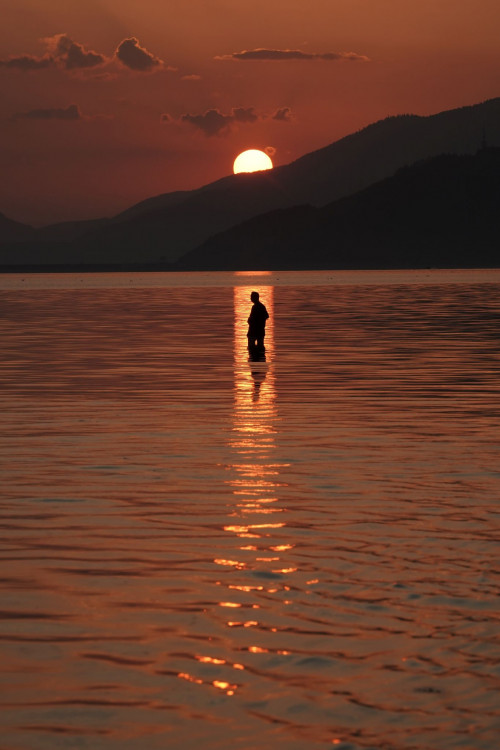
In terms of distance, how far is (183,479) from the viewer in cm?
1533

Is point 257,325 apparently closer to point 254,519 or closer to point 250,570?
point 254,519

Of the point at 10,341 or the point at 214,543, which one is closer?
the point at 214,543

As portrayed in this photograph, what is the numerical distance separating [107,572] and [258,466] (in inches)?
226

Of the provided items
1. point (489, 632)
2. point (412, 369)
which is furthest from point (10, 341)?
point (489, 632)

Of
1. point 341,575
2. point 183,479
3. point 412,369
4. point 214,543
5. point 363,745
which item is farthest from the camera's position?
point 412,369

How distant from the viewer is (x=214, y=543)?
11.8 metres

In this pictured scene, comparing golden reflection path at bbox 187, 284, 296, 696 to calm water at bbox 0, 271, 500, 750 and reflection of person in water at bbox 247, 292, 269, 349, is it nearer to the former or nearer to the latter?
calm water at bbox 0, 271, 500, 750

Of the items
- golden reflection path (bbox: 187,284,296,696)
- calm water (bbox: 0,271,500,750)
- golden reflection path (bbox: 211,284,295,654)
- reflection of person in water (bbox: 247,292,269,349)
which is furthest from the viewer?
reflection of person in water (bbox: 247,292,269,349)

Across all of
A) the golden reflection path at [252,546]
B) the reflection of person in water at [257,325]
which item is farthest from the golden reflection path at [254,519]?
the reflection of person in water at [257,325]

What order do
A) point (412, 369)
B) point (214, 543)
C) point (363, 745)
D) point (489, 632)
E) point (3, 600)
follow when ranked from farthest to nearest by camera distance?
1. point (412, 369)
2. point (214, 543)
3. point (3, 600)
4. point (489, 632)
5. point (363, 745)

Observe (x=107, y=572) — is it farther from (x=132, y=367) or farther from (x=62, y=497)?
(x=132, y=367)

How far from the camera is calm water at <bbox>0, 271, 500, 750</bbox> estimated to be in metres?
7.49

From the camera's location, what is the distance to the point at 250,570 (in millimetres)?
10773

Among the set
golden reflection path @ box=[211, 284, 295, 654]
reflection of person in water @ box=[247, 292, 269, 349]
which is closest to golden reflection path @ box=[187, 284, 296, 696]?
golden reflection path @ box=[211, 284, 295, 654]
